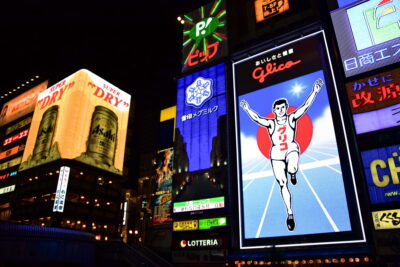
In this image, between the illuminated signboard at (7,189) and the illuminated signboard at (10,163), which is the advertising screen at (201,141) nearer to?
the illuminated signboard at (7,189)

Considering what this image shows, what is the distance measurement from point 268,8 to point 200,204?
20.7 metres

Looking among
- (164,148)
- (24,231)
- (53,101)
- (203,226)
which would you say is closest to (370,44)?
(203,226)

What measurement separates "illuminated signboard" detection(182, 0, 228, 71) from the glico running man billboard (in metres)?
6.36

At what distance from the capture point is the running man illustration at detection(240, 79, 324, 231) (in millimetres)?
23375

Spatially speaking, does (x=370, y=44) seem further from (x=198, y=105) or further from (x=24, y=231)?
(x=24, y=231)

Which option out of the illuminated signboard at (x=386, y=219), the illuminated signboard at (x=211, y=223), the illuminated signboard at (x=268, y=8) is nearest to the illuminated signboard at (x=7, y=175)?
the illuminated signboard at (x=211, y=223)

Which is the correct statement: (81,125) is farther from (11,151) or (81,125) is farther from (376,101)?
(376,101)

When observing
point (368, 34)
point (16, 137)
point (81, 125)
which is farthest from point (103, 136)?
point (368, 34)

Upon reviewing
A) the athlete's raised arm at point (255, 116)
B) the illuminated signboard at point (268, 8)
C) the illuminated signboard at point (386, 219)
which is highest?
the illuminated signboard at point (268, 8)

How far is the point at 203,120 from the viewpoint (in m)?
30.4

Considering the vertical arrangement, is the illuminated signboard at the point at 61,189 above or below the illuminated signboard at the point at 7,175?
below

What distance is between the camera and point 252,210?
24.7 metres

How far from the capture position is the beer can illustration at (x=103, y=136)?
52.7m

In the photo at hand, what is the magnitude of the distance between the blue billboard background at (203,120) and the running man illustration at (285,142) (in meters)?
4.92
